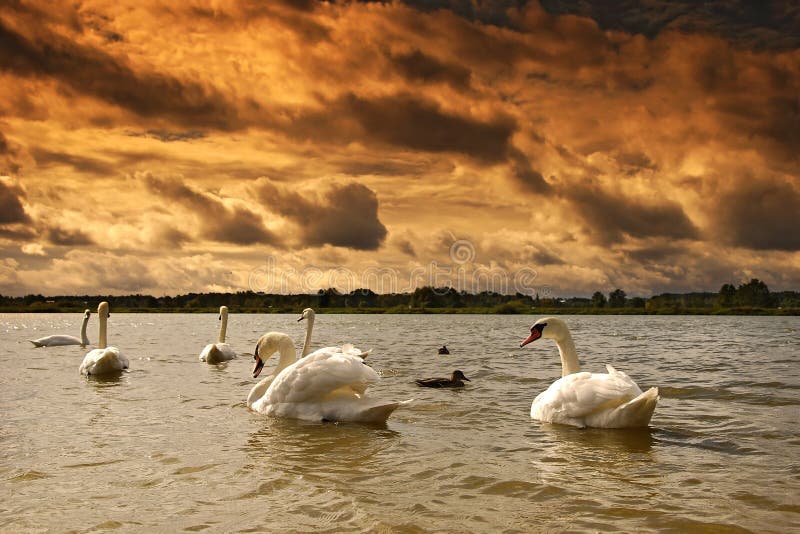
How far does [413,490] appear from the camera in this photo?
609 centimetres

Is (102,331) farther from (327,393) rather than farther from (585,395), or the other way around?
(585,395)

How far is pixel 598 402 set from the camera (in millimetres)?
8719

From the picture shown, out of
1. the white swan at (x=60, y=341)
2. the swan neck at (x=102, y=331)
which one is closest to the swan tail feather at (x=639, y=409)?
the swan neck at (x=102, y=331)

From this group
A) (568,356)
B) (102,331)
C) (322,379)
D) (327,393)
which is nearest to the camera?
(322,379)

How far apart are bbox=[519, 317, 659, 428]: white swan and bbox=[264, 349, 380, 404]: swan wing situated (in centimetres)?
248

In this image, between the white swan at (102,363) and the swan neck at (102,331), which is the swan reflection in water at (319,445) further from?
the swan neck at (102,331)

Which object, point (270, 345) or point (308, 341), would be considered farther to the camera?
point (308, 341)

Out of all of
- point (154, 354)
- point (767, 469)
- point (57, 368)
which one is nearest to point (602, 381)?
point (767, 469)

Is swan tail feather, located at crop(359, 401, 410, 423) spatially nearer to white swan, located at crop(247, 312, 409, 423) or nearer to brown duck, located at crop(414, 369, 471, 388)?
white swan, located at crop(247, 312, 409, 423)

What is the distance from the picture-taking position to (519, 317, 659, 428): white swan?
855 cm

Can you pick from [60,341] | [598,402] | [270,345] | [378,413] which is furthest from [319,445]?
[60,341]

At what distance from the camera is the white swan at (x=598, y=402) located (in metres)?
8.55

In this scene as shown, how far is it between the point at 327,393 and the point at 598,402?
366 centimetres

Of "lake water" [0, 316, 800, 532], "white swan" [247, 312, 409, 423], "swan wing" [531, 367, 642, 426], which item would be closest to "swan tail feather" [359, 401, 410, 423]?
"white swan" [247, 312, 409, 423]
